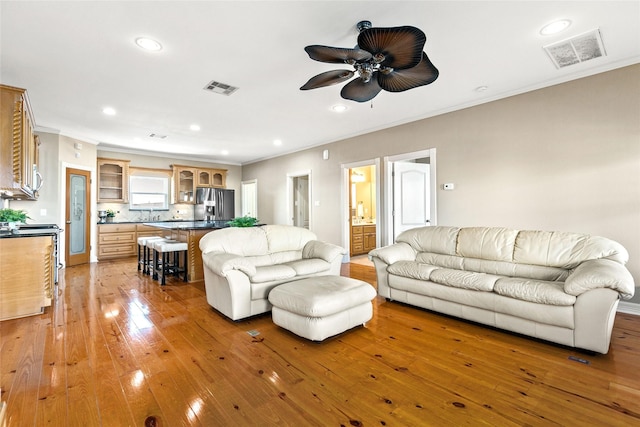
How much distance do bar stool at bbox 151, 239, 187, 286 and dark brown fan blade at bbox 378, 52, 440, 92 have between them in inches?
149

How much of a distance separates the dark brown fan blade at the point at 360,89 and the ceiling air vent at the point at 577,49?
1719 mm

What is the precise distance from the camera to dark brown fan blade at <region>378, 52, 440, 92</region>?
2.30 m

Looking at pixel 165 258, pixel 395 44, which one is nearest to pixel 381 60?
pixel 395 44

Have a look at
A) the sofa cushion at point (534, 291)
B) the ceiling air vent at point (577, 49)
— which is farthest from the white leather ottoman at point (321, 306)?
the ceiling air vent at point (577, 49)

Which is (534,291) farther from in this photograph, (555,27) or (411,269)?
(555,27)

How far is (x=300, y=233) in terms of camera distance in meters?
4.21

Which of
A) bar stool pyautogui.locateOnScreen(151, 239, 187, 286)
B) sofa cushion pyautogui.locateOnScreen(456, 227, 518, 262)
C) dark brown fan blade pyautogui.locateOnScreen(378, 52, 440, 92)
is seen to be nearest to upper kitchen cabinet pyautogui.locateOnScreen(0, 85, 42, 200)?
bar stool pyautogui.locateOnScreen(151, 239, 187, 286)

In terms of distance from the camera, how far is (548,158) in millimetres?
3619

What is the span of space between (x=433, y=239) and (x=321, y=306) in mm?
2062

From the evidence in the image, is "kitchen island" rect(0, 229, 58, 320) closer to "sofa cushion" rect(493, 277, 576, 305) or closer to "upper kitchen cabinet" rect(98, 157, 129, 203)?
"upper kitchen cabinet" rect(98, 157, 129, 203)

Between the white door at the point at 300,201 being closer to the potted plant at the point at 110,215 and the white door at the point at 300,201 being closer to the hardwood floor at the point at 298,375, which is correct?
the potted plant at the point at 110,215

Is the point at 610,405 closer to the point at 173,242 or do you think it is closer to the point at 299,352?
the point at 299,352

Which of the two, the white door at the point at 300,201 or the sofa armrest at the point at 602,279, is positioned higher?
the white door at the point at 300,201

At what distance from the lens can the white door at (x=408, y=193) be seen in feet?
16.8
